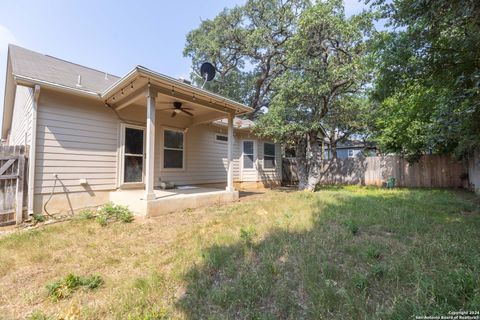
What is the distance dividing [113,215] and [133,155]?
2057 mm

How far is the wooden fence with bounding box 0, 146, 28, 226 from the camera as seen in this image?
15.0 ft

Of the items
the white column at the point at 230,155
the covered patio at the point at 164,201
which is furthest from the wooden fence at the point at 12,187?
the white column at the point at 230,155

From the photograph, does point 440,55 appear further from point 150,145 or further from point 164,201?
point 164,201

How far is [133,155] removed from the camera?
21.3 feet

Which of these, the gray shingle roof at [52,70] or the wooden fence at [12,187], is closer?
the wooden fence at [12,187]

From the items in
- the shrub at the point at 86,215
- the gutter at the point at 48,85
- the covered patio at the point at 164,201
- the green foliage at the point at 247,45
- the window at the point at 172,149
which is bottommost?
the shrub at the point at 86,215

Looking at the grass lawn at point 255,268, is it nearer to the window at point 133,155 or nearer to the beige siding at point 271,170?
the window at point 133,155

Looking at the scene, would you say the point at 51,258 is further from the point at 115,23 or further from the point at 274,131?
the point at 115,23

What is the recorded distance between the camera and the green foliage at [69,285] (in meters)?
2.20

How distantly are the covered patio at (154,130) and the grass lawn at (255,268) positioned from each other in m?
1.25

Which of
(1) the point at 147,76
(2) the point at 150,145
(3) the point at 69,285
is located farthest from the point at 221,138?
(3) the point at 69,285

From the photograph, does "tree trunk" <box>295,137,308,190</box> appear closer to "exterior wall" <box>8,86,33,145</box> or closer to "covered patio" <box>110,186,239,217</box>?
"covered patio" <box>110,186,239,217</box>

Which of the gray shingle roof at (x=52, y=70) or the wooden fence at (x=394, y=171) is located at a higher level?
the gray shingle roof at (x=52, y=70)

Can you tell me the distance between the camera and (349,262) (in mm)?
2453
